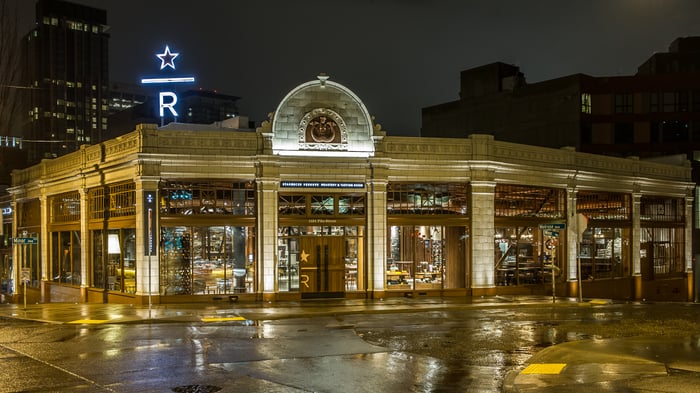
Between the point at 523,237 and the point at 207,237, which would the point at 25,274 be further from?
the point at 523,237

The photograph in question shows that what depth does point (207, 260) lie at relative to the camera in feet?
82.4

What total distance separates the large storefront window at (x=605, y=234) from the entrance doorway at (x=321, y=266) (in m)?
12.8

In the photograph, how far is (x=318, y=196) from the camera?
25.9 meters

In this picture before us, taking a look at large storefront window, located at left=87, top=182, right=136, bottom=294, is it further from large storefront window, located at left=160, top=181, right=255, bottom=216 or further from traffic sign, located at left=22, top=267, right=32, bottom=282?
traffic sign, located at left=22, top=267, right=32, bottom=282

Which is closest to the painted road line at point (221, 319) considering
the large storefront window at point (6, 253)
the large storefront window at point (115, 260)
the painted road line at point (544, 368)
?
the large storefront window at point (115, 260)

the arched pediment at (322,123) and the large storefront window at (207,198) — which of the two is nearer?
the large storefront window at (207,198)

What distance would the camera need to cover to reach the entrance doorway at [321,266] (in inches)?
1014

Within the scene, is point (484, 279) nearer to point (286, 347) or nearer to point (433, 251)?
point (433, 251)

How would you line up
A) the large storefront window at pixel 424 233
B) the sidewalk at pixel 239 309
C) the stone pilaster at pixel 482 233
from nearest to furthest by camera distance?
the sidewalk at pixel 239 309, the large storefront window at pixel 424 233, the stone pilaster at pixel 482 233

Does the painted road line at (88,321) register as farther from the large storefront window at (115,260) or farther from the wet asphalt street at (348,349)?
the large storefront window at (115,260)

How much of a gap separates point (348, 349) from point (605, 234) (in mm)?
22505

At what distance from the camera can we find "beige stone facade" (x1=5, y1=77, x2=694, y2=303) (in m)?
24.9

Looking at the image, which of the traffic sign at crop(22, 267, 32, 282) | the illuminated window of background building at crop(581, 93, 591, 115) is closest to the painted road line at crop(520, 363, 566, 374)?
the traffic sign at crop(22, 267, 32, 282)

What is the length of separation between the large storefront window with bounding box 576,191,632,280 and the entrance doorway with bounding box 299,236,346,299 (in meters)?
12.8
